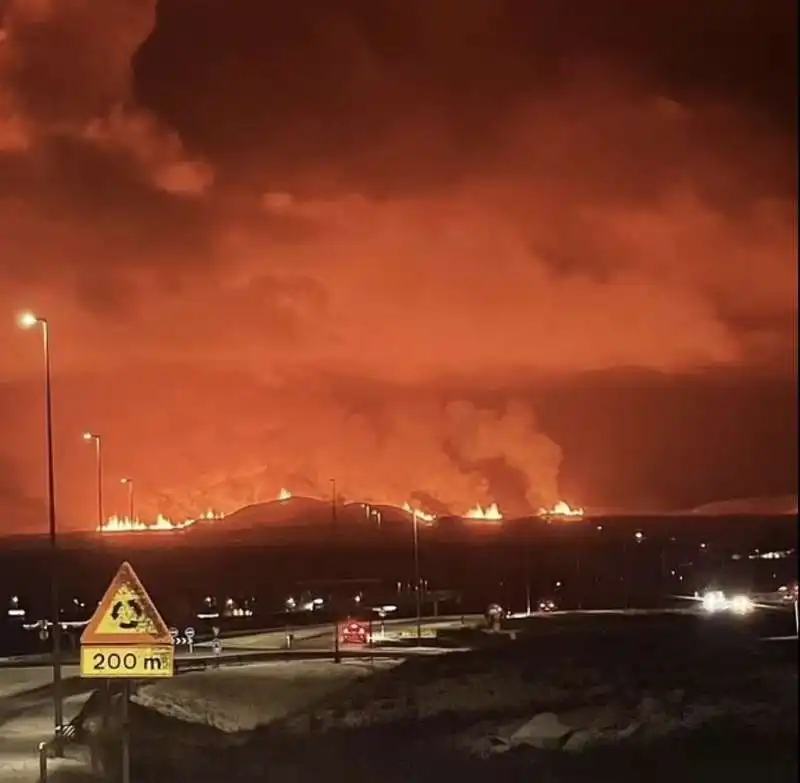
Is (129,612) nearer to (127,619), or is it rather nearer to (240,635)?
(127,619)

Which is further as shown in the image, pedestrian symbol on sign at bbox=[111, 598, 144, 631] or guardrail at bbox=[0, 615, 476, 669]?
guardrail at bbox=[0, 615, 476, 669]

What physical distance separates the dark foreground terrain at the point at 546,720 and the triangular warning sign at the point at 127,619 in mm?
3262

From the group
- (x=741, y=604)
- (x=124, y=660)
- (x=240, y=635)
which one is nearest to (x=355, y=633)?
(x=240, y=635)

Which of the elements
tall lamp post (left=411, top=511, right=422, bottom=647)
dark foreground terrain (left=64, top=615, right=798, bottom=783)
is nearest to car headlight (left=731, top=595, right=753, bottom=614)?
dark foreground terrain (left=64, top=615, right=798, bottom=783)

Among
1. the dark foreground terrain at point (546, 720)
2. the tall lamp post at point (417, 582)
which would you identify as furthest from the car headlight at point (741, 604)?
the tall lamp post at point (417, 582)

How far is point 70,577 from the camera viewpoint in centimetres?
1291

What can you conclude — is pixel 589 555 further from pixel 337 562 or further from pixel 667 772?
pixel 667 772

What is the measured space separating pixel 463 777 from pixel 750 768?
258 cm

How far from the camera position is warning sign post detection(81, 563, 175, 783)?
306 inches

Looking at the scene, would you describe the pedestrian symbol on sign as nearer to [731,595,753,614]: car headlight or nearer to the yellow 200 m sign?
the yellow 200 m sign

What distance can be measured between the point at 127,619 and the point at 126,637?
0.36 feet

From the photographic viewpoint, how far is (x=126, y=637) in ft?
25.6

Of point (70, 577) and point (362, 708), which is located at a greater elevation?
point (70, 577)

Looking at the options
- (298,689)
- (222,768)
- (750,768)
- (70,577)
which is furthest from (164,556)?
Result: (750,768)
